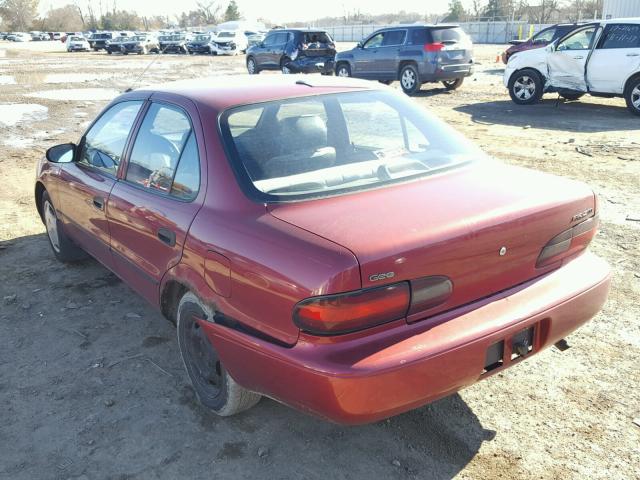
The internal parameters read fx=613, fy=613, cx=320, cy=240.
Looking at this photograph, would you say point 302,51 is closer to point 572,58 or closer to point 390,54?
point 390,54

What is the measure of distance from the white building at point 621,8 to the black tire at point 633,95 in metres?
25.0

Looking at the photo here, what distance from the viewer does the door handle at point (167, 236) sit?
10.4ft

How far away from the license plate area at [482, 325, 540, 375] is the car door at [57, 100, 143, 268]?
8.40 feet

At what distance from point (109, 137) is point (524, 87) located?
39.5ft

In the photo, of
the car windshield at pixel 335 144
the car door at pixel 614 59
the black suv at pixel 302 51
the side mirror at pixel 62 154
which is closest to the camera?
the car windshield at pixel 335 144

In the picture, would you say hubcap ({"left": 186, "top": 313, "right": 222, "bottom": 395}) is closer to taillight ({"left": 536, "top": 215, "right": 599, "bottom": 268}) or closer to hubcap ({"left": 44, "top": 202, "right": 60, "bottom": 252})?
taillight ({"left": 536, "top": 215, "right": 599, "bottom": 268})

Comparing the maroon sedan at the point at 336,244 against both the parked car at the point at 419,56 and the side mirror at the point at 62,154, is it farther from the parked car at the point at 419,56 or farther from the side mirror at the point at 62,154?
the parked car at the point at 419,56

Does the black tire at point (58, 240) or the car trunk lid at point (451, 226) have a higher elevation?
the car trunk lid at point (451, 226)

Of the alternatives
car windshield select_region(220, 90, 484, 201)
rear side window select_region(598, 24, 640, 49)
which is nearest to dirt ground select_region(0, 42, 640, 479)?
car windshield select_region(220, 90, 484, 201)

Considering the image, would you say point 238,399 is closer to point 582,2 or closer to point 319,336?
point 319,336

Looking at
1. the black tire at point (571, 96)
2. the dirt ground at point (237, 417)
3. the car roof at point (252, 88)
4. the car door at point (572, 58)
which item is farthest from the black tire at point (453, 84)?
the car roof at point (252, 88)

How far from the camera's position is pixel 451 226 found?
2566 mm

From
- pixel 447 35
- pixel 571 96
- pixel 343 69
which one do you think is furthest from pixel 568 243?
pixel 343 69

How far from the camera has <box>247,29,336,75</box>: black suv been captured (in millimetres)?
21859
